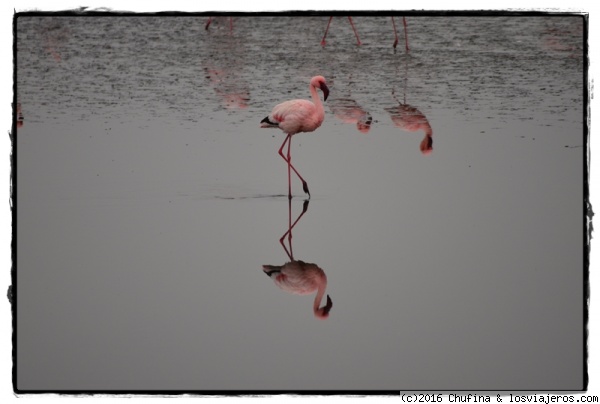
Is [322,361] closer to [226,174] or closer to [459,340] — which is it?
[459,340]

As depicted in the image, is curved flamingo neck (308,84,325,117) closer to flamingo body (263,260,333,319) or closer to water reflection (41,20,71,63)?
water reflection (41,20,71,63)

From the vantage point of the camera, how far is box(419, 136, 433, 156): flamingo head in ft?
28.5

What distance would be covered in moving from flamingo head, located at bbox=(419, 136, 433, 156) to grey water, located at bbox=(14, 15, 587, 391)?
0.12 ft

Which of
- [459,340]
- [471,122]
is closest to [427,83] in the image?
[471,122]

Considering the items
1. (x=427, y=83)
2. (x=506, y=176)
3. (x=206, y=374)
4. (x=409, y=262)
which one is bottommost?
(x=206, y=374)

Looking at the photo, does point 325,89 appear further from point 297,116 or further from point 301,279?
point 301,279

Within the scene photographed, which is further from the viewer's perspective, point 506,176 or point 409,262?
point 506,176

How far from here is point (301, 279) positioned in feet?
20.7

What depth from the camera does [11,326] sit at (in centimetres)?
579

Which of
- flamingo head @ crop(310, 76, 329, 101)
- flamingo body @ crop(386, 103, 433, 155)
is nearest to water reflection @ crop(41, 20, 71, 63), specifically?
flamingo head @ crop(310, 76, 329, 101)

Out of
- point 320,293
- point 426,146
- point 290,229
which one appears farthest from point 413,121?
point 320,293

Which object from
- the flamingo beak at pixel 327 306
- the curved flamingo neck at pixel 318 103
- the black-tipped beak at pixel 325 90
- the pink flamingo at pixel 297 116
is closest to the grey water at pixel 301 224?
the flamingo beak at pixel 327 306

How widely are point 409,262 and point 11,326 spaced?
216cm

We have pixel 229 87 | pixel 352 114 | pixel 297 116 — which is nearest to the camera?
pixel 297 116
